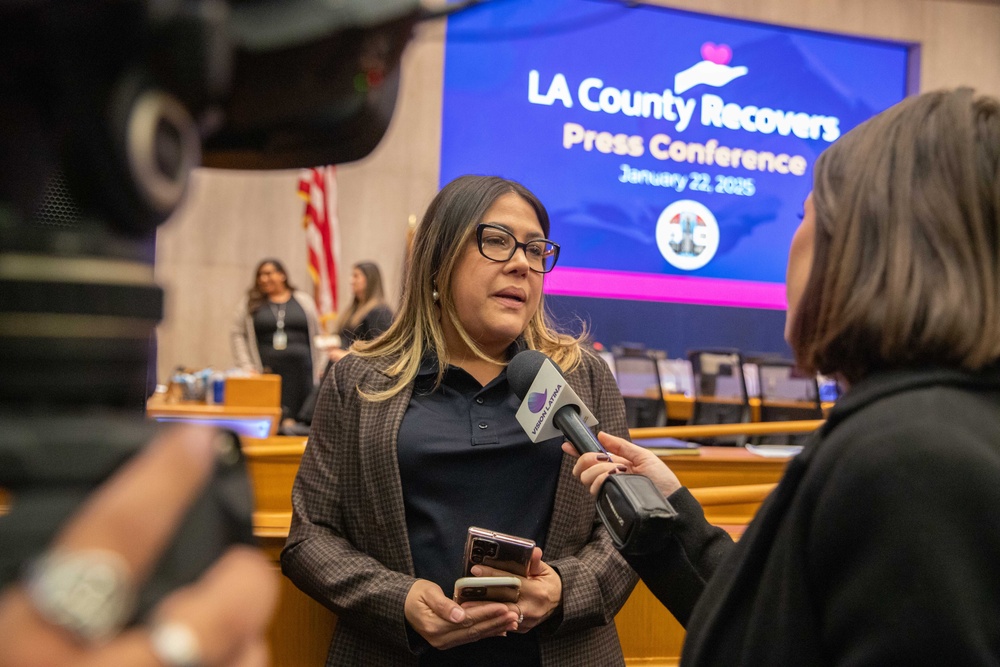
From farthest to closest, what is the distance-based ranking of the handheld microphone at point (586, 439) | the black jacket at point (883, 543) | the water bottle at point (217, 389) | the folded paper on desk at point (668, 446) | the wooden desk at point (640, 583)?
1. the water bottle at point (217, 389)
2. the folded paper on desk at point (668, 446)
3. the wooden desk at point (640, 583)
4. the handheld microphone at point (586, 439)
5. the black jacket at point (883, 543)

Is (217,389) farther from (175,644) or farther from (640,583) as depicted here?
(175,644)

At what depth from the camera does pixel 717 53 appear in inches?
394

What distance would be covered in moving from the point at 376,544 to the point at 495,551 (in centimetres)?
29

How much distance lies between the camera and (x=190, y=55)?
0.41m

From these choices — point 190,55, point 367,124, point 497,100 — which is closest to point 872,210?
point 367,124

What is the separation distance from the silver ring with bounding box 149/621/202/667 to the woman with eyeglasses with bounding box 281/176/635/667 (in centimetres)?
96

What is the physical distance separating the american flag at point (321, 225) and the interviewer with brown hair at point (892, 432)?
630cm

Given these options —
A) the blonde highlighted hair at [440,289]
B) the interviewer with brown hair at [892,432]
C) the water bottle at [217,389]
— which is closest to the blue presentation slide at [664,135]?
the water bottle at [217,389]

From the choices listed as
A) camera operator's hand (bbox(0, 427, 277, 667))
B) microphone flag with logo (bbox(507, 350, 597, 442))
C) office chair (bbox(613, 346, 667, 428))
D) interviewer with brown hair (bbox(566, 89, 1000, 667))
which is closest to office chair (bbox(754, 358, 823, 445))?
office chair (bbox(613, 346, 667, 428))

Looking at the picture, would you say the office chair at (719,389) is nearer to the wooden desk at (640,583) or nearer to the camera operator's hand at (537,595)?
the wooden desk at (640,583)

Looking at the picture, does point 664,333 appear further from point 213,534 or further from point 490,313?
point 213,534

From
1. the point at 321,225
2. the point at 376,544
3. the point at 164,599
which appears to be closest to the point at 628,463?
the point at 376,544

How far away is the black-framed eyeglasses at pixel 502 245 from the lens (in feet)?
5.31

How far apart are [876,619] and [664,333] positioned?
9627mm
